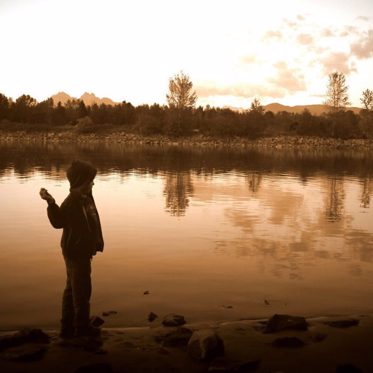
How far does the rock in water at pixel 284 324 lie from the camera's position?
21.1ft

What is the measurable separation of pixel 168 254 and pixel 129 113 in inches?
4718

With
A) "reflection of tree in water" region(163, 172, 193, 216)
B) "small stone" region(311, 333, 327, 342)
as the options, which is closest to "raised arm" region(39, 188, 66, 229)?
"small stone" region(311, 333, 327, 342)

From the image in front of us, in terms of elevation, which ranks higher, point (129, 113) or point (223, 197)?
point (129, 113)

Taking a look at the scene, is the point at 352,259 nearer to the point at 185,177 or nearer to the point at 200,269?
the point at 200,269

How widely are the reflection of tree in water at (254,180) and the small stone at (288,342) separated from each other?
646 inches

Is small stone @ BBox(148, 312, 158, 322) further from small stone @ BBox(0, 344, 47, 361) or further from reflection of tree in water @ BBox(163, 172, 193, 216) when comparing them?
reflection of tree in water @ BBox(163, 172, 193, 216)

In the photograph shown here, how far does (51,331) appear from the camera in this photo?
252 inches

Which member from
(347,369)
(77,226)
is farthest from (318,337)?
(77,226)

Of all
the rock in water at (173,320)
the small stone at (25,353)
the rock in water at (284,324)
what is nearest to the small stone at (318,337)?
the rock in water at (284,324)

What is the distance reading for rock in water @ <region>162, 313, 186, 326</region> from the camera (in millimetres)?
6715

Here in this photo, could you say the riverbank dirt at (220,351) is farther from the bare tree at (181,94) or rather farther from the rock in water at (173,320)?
the bare tree at (181,94)

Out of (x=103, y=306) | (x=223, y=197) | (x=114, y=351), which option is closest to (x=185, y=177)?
(x=223, y=197)

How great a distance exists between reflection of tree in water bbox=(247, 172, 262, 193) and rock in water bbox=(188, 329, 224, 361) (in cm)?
1684

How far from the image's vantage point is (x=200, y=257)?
10.5 m
